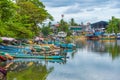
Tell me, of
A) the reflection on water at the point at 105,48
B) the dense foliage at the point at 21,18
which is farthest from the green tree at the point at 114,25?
the dense foliage at the point at 21,18

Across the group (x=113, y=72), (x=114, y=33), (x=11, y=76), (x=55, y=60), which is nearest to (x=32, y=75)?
(x=11, y=76)

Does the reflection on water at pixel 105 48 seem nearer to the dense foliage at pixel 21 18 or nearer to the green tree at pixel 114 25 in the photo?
the dense foliage at pixel 21 18

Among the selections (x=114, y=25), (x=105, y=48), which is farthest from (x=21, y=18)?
(x=114, y=25)

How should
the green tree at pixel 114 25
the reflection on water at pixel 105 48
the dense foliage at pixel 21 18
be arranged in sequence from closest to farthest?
the dense foliage at pixel 21 18, the reflection on water at pixel 105 48, the green tree at pixel 114 25

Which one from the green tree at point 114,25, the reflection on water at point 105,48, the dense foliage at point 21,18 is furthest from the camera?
the green tree at point 114,25

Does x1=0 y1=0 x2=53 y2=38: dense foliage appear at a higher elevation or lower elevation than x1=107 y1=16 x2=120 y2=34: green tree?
higher

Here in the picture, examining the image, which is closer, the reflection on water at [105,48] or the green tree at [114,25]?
the reflection on water at [105,48]

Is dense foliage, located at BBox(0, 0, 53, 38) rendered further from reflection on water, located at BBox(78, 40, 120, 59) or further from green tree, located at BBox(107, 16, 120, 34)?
green tree, located at BBox(107, 16, 120, 34)

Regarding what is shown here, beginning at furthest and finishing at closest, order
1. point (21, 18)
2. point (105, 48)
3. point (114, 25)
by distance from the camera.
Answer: point (114, 25) → point (105, 48) → point (21, 18)

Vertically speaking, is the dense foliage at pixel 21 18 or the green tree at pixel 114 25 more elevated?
the dense foliage at pixel 21 18

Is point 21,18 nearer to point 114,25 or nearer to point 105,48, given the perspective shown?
point 105,48

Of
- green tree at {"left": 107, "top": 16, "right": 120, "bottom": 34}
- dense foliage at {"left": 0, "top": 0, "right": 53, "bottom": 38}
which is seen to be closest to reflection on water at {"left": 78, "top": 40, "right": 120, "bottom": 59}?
dense foliage at {"left": 0, "top": 0, "right": 53, "bottom": 38}

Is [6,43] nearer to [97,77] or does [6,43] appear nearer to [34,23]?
[34,23]

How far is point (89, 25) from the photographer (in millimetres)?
196125
